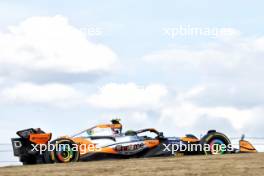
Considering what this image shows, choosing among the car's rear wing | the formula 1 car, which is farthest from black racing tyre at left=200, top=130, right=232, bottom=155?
the car's rear wing

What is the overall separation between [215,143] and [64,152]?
5.27m

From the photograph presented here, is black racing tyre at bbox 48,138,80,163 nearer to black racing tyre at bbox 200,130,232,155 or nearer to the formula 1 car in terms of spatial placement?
the formula 1 car

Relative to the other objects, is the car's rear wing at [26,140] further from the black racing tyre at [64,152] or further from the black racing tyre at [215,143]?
the black racing tyre at [215,143]

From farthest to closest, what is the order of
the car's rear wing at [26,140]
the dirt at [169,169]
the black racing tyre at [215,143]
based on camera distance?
the black racing tyre at [215,143]
the car's rear wing at [26,140]
the dirt at [169,169]

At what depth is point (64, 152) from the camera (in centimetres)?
1625

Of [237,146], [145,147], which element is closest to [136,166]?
[145,147]

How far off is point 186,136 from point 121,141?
2625 millimetres

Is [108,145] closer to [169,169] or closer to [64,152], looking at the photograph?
[64,152]

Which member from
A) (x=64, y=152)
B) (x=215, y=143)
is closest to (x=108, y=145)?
(x=64, y=152)

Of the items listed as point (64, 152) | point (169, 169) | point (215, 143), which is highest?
point (215, 143)

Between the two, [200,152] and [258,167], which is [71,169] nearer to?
[258,167]

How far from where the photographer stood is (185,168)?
12.5 metres

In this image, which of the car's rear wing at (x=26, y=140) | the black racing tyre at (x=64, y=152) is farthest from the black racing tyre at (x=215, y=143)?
the car's rear wing at (x=26, y=140)

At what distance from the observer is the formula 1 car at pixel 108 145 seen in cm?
1630
